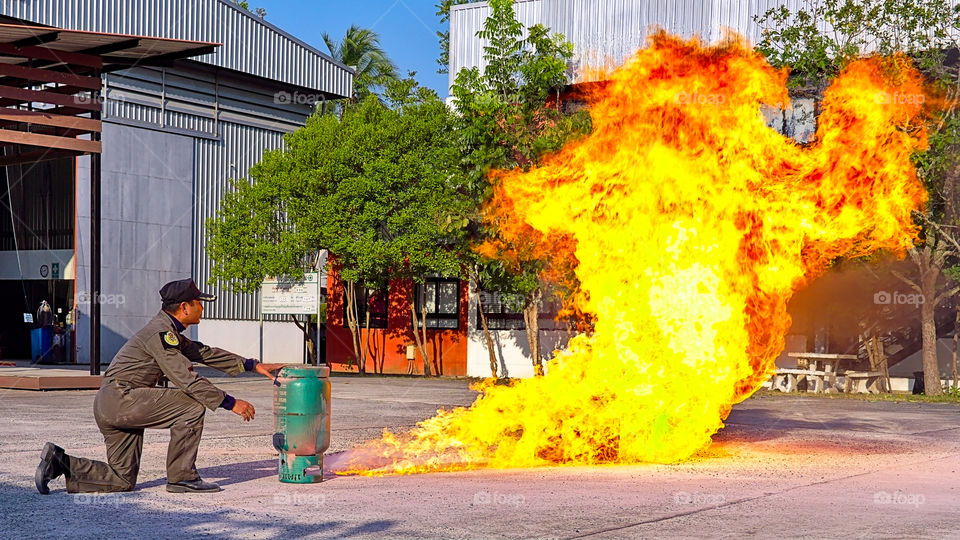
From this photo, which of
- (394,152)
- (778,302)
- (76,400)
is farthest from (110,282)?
(778,302)

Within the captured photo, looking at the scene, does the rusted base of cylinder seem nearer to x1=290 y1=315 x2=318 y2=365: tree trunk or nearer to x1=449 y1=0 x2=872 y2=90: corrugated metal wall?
x1=449 y1=0 x2=872 y2=90: corrugated metal wall

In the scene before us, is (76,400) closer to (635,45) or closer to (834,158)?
(834,158)

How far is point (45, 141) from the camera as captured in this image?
20.1 metres

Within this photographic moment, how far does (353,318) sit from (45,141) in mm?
16504

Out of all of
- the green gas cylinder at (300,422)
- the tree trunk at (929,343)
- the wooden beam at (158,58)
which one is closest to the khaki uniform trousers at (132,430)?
the green gas cylinder at (300,422)

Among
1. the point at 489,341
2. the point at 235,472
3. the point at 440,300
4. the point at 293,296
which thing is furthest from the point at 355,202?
the point at 235,472

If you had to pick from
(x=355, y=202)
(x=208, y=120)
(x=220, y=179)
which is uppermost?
(x=208, y=120)

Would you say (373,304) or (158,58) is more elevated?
(158,58)

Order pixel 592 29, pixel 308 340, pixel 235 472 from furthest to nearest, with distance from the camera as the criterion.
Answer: pixel 308 340, pixel 592 29, pixel 235 472

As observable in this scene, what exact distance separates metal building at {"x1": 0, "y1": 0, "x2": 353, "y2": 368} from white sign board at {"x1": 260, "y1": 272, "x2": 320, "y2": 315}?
6.04 meters

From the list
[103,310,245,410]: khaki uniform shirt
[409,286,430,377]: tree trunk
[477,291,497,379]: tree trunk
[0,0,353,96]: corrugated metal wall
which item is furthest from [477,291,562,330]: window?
[103,310,245,410]: khaki uniform shirt

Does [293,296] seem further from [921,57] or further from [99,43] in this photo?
[921,57]

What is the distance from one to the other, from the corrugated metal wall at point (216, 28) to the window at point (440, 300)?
322 inches

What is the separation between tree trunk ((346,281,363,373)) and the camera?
112 feet
